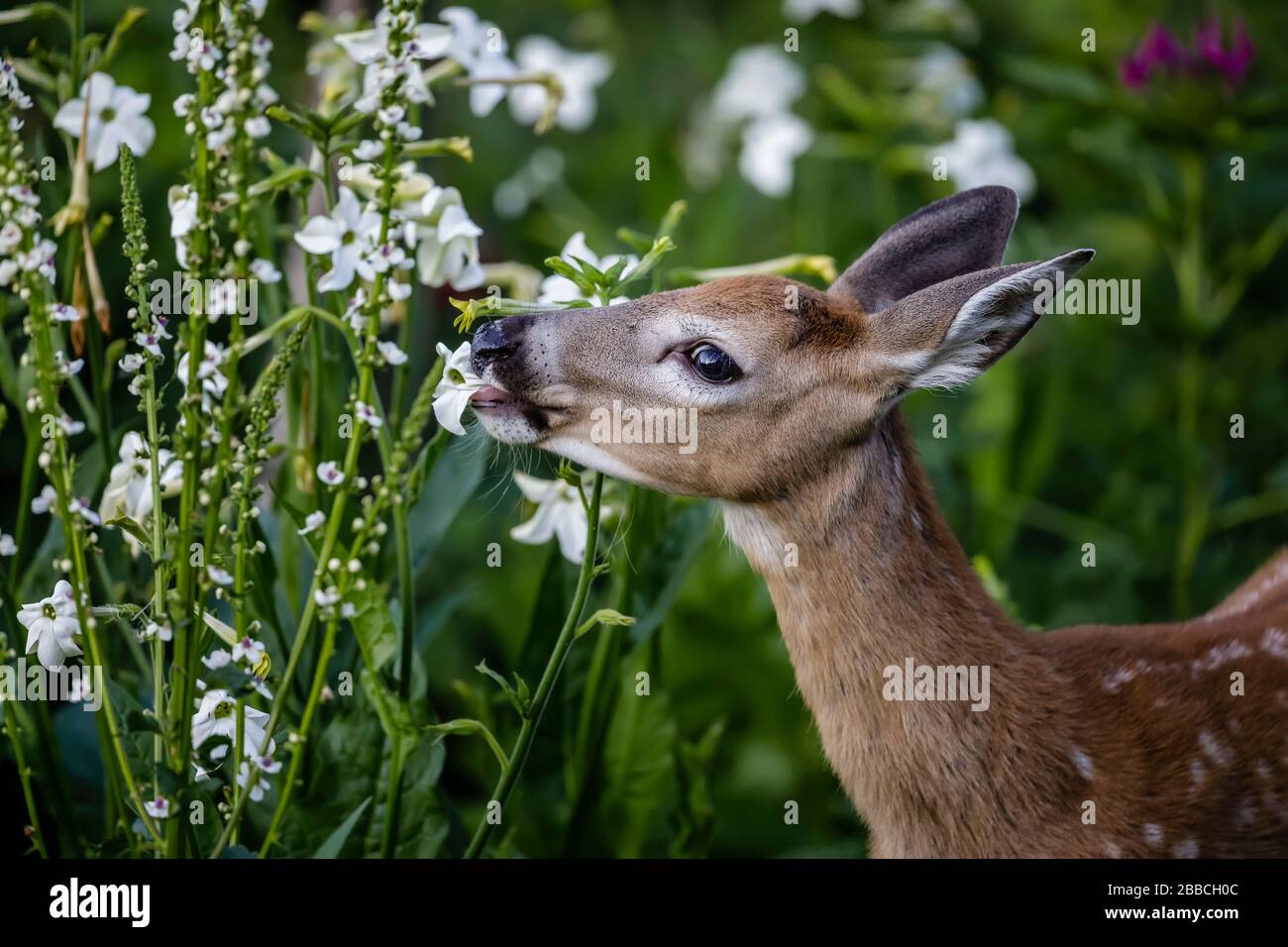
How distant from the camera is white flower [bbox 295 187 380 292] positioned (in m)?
2.63

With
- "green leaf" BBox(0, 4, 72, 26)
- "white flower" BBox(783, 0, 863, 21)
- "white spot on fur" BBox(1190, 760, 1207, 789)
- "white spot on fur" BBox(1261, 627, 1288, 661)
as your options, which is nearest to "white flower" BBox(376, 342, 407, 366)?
"green leaf" BBox(0, 4, 72, 26)

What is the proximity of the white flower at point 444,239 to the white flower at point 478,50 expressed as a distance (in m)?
0.44

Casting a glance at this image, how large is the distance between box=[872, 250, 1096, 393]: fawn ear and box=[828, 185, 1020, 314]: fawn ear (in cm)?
44

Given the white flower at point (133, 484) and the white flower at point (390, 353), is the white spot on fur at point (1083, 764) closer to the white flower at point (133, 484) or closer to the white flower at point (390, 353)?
the white flower at point (390, 353)

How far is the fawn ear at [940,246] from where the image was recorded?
10.4 feet

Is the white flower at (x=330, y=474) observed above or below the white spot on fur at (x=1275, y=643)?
above

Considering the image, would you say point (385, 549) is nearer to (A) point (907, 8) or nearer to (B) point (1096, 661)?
(B) point (1096, 661)

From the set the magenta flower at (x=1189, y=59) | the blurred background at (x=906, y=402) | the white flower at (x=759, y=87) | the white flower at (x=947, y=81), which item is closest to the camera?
the blurred background at (x=906, y=402)

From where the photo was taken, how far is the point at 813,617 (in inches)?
112

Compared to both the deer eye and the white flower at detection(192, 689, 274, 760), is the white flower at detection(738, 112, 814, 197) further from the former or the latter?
the white flower at detection(192, 689, 274, 760)

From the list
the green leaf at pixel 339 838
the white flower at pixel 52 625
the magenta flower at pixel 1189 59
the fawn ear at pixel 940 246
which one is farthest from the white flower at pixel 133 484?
the magenta flower at pixel 1189 59
